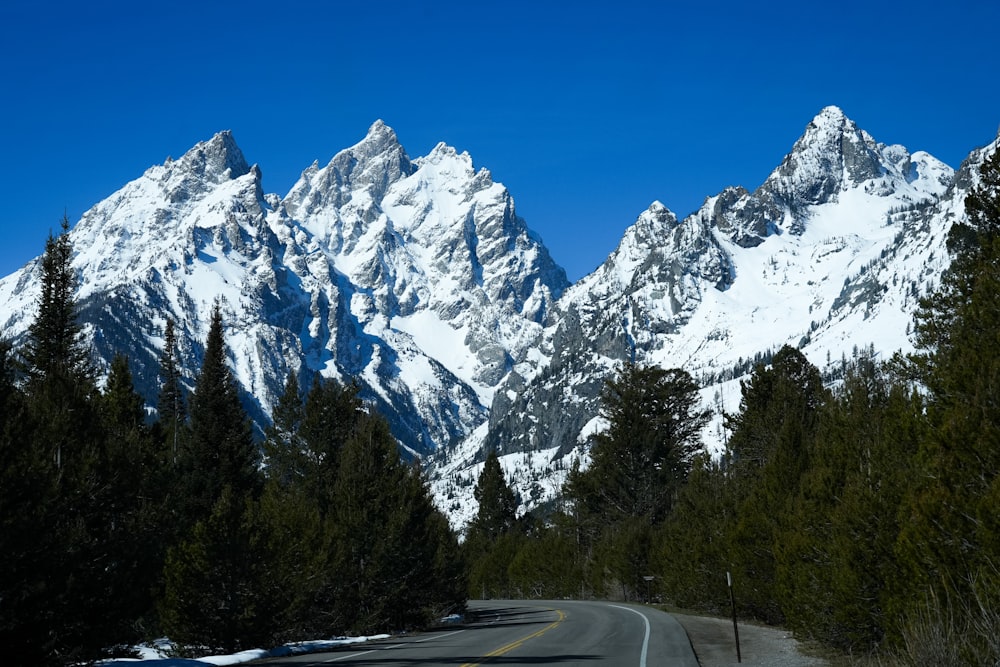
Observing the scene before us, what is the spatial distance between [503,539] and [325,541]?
192 ft

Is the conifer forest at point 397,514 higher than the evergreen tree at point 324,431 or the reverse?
the reverse

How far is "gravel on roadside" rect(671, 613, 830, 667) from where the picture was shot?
21.2 m

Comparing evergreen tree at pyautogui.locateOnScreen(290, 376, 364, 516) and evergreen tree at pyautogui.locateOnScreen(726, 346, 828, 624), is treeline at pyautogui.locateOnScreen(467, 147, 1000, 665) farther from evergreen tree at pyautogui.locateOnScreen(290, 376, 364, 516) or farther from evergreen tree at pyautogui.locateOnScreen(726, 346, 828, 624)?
evergreen tree at pyautogui.locateOnScreen(290, 376, 364, 516)

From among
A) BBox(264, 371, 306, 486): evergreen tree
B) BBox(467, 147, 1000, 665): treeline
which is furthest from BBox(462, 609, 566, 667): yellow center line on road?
BBox(264, 371, 306, 486): evergreen tree

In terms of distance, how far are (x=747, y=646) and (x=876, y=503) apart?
870 centimetres

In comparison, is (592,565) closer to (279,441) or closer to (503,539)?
(503,539)

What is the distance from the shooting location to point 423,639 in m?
30.4

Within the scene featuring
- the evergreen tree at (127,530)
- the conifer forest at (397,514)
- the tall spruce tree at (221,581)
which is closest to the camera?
the conifer forest at (397,514)

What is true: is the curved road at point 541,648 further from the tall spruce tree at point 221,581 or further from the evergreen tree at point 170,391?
the evergreen tree at point 170,391

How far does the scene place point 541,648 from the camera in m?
24.1

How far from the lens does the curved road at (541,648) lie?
20625mm

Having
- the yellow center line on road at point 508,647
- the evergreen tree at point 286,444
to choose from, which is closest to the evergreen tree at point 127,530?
the yellow center line on road at point 508,647

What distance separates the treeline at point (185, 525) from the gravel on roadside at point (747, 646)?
12056 mm

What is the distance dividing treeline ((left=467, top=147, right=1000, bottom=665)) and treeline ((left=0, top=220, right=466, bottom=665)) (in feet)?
37.4
